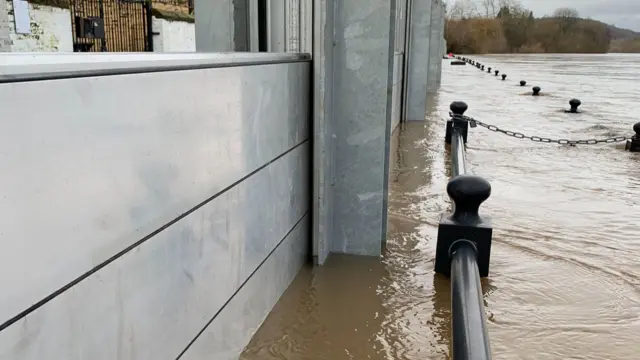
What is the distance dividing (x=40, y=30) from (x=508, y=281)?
14.8m

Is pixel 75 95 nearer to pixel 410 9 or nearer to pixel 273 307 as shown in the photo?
pixel 273 307

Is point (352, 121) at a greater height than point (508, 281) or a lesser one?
greater

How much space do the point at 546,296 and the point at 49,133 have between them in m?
3.40

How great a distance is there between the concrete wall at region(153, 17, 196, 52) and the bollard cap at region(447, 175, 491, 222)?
17780 mm

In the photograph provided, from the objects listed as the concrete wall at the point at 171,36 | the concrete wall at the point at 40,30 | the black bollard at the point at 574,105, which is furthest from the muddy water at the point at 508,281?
the concrete wall at the point at 171,36

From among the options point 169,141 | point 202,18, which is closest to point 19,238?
point 169,141

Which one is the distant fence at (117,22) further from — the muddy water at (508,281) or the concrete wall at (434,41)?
the muddy water at (508,281)

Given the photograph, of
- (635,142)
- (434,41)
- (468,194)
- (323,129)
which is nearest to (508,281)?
(468,194)

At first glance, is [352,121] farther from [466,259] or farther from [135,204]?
[135,204]

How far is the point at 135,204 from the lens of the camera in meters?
1.88

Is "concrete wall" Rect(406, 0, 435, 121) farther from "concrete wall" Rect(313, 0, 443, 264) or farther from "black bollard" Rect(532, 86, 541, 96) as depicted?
"concrete wall" Rect(313, 0, 443, 264)

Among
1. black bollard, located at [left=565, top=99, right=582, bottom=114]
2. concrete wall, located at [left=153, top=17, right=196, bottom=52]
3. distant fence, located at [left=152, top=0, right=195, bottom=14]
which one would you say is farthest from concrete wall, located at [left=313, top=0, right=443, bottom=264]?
distant fence, located at [left=152, top=0, right=195, bottom=14]

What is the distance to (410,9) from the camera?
12.9 m

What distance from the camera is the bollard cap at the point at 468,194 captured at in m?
3.87
